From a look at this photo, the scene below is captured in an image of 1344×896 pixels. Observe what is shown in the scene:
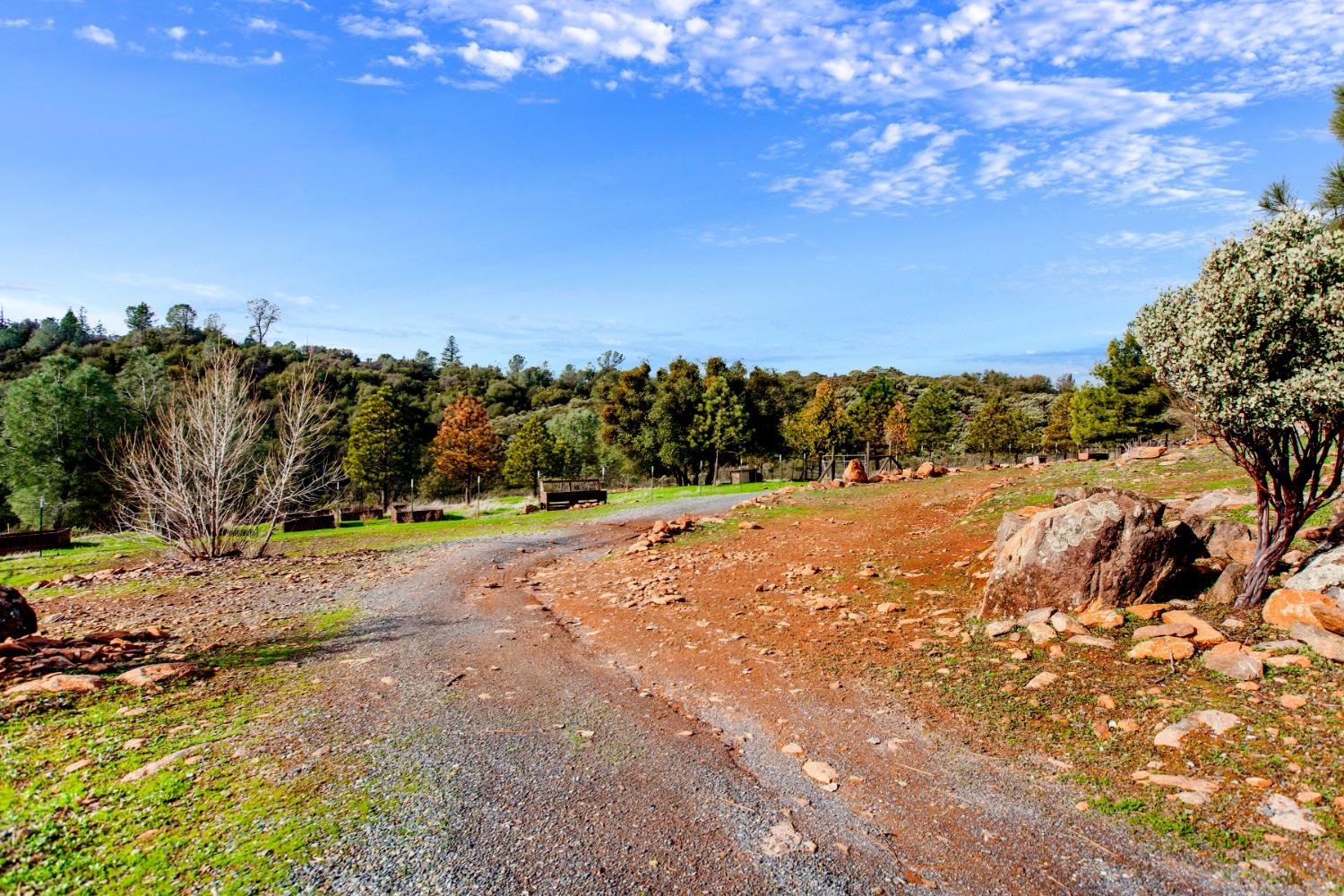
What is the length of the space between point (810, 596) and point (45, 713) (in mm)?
8685

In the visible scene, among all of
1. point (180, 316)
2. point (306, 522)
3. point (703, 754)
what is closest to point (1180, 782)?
point (703, 754)

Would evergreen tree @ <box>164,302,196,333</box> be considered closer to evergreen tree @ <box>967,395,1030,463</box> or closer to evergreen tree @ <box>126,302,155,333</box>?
evergreen tree @ <box>126,302,155,333</box>

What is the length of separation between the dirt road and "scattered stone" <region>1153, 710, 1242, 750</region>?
1.11 m

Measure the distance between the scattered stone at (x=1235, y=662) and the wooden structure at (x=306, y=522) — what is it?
84.5 ft

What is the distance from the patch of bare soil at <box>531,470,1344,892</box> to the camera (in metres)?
3.98

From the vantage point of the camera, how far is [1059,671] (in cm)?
638

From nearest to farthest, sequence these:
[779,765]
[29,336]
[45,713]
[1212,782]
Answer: [1212,782] → [779,765] → [45,713] → [29,336]

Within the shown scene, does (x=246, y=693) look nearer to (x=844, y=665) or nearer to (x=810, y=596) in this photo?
(x=844, y=665)

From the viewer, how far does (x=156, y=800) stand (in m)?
4.46

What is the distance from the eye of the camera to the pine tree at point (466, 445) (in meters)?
46.4

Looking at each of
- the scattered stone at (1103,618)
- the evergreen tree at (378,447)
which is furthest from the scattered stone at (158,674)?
the evergreen tree at (378,447)

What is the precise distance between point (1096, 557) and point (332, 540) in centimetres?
1933

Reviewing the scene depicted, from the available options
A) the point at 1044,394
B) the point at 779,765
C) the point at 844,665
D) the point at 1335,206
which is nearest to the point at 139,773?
the point at 779,765

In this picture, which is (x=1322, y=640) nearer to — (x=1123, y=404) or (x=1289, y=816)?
(x=1289, y=816)
